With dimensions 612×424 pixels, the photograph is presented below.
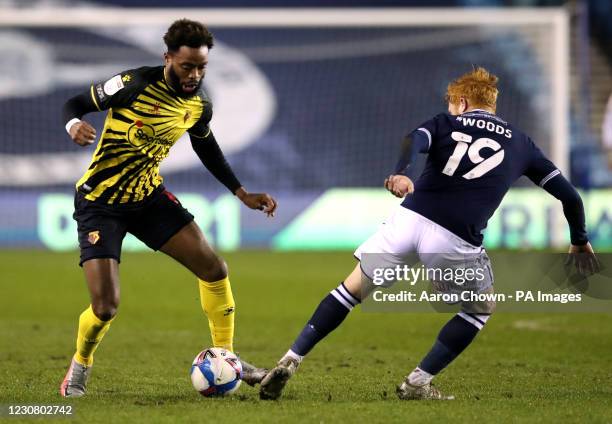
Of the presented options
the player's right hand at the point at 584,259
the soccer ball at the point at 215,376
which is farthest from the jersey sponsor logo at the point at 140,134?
the player's right hand at the point at 584,259

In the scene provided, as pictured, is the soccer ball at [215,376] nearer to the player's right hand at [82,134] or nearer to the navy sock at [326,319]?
the navy sock at [326,319]

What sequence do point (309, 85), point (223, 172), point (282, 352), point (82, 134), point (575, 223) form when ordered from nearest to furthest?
point (82, 134)
point (575, 223)
point (223, 172)
point (282, 352)
point (309, 85)

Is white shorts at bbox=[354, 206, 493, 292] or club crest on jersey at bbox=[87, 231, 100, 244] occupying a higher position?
white shorts at bbox=[354, 206, 493, 292]

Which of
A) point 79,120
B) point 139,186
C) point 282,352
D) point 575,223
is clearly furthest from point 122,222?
point 282,352

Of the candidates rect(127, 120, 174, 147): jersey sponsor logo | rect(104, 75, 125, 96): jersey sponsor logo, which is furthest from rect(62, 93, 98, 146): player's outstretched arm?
rect(127, 120, 174, 147): jersey sponsor logo

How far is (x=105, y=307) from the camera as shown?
6176mm

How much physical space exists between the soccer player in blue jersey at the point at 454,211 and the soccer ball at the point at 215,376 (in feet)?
0.89

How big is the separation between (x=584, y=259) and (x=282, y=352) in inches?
130

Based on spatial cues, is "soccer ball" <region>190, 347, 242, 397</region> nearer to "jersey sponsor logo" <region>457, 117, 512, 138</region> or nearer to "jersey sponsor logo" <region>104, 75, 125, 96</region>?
"jersey sponsor logo" <region>104, 75, 125, 96</region>

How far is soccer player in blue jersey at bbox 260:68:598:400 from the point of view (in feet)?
19.4

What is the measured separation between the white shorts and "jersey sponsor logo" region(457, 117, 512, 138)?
586mm

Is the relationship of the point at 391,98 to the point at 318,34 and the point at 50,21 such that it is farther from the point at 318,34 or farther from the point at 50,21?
the point at 50,21

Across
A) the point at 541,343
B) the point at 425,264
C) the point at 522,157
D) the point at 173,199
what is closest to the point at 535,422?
the point at 425,264

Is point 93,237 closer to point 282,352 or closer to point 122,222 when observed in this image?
point 122,222
